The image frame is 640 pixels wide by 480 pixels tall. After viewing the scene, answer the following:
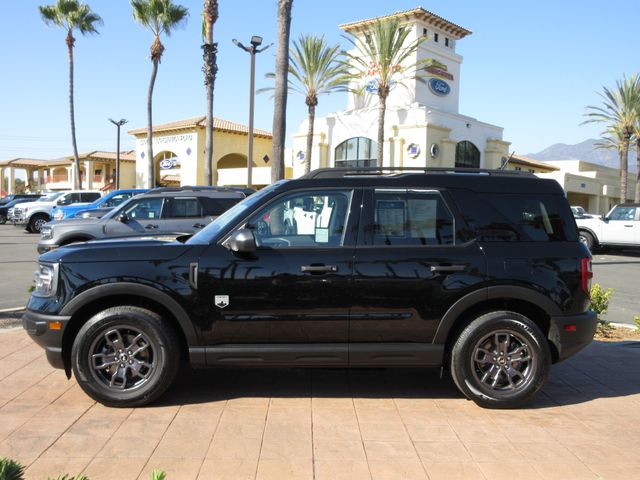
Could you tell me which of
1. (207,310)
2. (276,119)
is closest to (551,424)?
(207,310)

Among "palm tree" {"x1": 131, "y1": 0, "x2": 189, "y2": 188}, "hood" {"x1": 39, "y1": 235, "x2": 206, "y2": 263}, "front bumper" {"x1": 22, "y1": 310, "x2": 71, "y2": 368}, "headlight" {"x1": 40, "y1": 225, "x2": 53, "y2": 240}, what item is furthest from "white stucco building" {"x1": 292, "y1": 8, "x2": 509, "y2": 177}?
"front bumper" {"x1": 22, "y1": 310, "x2": 71, "y2": 368}

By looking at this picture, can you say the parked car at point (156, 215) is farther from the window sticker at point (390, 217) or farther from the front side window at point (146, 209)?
the window sticker at point (390, 217)

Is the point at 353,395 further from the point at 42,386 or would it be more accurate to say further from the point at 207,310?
the point at 42,386

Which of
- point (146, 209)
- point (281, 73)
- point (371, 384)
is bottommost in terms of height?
point (371, 384)

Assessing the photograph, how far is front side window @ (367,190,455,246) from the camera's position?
480 centimetres

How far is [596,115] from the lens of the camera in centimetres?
3853

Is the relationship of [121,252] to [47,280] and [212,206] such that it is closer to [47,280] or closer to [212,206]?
[47,280]

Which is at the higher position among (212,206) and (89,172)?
(89,172)

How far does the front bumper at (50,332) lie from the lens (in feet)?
15.0

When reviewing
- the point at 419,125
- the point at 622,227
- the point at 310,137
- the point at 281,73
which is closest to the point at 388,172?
the point at 281,73

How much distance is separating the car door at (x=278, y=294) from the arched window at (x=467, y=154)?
102ft

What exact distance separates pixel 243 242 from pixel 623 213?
18.5 m

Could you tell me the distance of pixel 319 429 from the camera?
4273 mm

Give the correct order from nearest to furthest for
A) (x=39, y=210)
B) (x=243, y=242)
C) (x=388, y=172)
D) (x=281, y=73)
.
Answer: (x=243, y=242)
(x=388, y=172)
(x=281, y=73)
(x=39, y=210)
